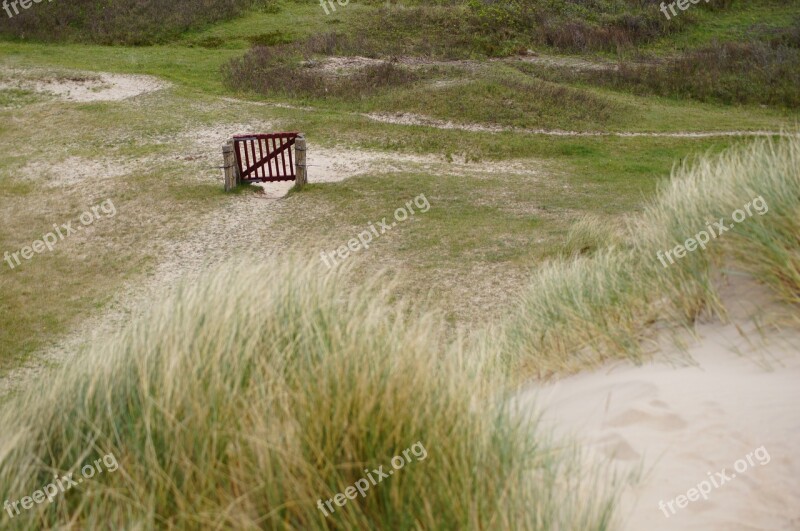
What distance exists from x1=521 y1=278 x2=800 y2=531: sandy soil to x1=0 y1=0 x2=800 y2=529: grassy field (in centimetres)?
34

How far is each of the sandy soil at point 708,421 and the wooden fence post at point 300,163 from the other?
11.3 m

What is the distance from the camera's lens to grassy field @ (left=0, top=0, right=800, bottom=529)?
279 centimetres

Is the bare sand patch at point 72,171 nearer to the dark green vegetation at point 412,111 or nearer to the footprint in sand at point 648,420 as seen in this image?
the dark green vegetation at point 412,111

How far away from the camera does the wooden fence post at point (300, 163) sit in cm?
1528

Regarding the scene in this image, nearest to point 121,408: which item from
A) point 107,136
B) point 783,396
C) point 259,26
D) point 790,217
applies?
point 783,396

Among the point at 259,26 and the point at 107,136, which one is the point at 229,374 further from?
the point at 259,26

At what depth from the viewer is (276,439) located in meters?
2.71

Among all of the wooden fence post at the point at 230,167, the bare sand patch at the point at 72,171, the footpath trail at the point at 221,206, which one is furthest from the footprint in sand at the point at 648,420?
the bare sand patch at the point at 72,171

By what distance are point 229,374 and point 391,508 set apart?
0.95m

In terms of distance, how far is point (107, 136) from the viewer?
1988 centimetres

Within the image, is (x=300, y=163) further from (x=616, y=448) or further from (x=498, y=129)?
(x=616, y=448)

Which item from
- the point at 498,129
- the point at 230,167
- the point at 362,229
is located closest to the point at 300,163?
the point at 230,167

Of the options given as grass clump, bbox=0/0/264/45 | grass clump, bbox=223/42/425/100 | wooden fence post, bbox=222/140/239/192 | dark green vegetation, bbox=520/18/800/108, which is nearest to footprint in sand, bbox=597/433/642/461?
wooden fence post, bbox=222/140/239/192

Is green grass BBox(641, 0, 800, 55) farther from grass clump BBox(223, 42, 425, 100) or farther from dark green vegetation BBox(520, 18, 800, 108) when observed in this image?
grass clump BBox(223, 42, 425, 100)
